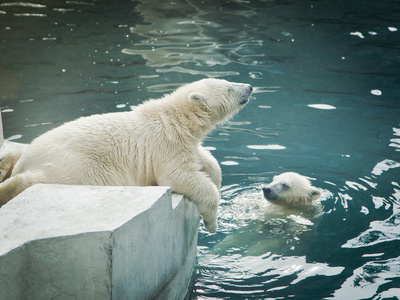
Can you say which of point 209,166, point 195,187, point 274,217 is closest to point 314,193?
point 274,217

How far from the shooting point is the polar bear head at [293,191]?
512 centimetres

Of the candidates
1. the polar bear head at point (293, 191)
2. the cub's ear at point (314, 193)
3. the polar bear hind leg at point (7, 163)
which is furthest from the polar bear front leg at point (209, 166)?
the polar bear hind leg at point (7, 163)

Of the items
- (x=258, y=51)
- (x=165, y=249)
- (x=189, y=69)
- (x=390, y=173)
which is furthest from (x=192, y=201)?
(x=258, y=51)

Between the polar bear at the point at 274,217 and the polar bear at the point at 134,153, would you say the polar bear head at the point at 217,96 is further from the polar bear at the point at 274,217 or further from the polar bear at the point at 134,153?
the polar bear at the point at 274,217

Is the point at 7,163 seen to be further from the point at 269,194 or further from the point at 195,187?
the point at 269,194

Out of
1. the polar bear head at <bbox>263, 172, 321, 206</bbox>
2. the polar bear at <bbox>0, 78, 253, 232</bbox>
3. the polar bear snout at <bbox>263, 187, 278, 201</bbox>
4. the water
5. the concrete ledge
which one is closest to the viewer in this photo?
the concrete ledge

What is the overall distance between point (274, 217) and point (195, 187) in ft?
5.64

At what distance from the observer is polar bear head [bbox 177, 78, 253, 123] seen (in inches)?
163

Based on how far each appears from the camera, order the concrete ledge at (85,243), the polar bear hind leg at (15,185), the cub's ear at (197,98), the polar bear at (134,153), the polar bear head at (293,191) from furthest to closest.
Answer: the polar bear head at (293,191)
the cub's ear at (197,98)
the polar bear at (134,153)
the polar bear hind leg at (15,185)
the concrete ledge at (85,243)

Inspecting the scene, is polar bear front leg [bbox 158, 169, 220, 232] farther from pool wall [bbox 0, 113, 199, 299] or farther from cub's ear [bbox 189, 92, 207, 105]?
cub's ear [bbox 189, 92, 207, 105]

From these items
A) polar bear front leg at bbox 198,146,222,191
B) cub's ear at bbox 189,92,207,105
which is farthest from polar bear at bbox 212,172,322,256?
cub's ear at bbox 189,92,207,105

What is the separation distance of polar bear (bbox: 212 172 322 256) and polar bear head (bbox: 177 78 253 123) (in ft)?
3.32

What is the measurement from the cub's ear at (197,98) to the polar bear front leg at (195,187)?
61 cm

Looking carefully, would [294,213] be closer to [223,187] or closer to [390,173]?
[223,187]
